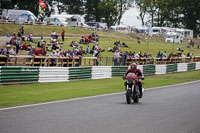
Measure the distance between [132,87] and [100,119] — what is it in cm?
415

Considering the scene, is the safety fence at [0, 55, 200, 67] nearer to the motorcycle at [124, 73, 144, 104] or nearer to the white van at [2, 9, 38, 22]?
the motorcycle at [124, 73, 144, 104]

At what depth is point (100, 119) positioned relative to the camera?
1008 cm

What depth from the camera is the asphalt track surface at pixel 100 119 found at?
8.64 m

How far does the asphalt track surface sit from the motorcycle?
0.74 metres

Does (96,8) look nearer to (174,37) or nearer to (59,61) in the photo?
(174,37)

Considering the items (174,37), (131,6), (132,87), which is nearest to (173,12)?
(131,6)

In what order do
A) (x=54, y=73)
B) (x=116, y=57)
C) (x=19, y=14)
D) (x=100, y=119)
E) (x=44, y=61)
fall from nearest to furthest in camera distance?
(x=100, y=119)
(x=54, y=73)
(x=44, y=61)
(x=116, y=57)
(x=19, y=14)

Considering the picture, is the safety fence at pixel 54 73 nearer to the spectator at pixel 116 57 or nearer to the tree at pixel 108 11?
the spectator at pixel 116 57

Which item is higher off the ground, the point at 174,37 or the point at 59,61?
the point at 174,37

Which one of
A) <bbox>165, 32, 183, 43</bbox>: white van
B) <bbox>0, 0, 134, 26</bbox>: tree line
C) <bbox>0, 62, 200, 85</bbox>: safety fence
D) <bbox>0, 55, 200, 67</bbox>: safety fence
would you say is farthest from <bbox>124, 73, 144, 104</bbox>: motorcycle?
<bbox>0, 0, 134, 26</bbox>: tree line

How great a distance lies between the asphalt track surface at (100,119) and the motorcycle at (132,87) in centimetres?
74

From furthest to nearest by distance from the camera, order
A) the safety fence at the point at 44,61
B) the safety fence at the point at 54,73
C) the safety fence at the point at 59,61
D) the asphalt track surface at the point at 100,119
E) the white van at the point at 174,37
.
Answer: the white van at the point at 174,37 < the safety fence at the point at 59,61 < the safety fence at the point at 44,61 < the safety fence at the point at 54,73 < the asphalt track surface at the point at 100,119

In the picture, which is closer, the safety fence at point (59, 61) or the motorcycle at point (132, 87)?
the motorcycle at point (132, 87)

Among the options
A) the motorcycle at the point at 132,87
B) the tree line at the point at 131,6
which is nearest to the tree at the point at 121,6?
the tree line at the point at 131,6
